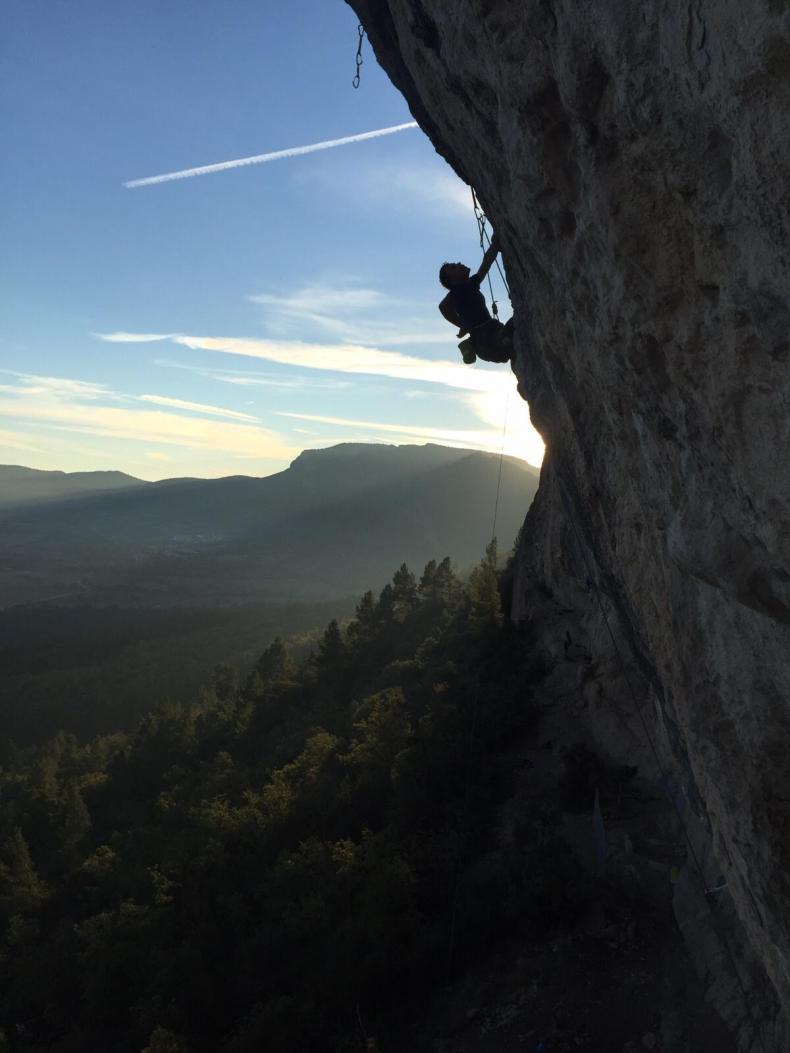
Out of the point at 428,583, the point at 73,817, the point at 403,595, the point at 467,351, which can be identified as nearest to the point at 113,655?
the point at 428,583

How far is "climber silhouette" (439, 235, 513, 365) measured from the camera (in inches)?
349

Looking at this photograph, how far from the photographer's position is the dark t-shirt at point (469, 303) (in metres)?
8.99

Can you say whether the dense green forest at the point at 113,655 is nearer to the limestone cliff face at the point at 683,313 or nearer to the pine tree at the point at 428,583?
the pine tree at the point at 428,583

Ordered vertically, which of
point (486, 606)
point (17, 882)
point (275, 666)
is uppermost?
point (486, 606)

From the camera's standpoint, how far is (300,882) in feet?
49.6

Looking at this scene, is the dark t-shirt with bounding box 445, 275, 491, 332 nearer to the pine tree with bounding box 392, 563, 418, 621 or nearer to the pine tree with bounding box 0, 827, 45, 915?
the pine tree with bounding box 0, 827, 45, 915

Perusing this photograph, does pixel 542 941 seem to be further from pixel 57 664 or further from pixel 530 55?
pixel 57 664

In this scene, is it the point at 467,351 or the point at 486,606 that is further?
the point at 486,606

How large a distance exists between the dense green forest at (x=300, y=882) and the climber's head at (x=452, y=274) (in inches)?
327

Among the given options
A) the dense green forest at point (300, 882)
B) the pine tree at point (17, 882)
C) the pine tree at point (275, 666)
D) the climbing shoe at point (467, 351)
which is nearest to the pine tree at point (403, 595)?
the pine tree at point (275, 666)

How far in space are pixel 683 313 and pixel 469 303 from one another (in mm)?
5489

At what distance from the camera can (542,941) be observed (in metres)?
10.6

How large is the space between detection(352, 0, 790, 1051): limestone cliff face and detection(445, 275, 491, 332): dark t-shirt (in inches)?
74.4

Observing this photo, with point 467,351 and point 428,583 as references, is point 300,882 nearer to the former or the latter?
point 467,351
